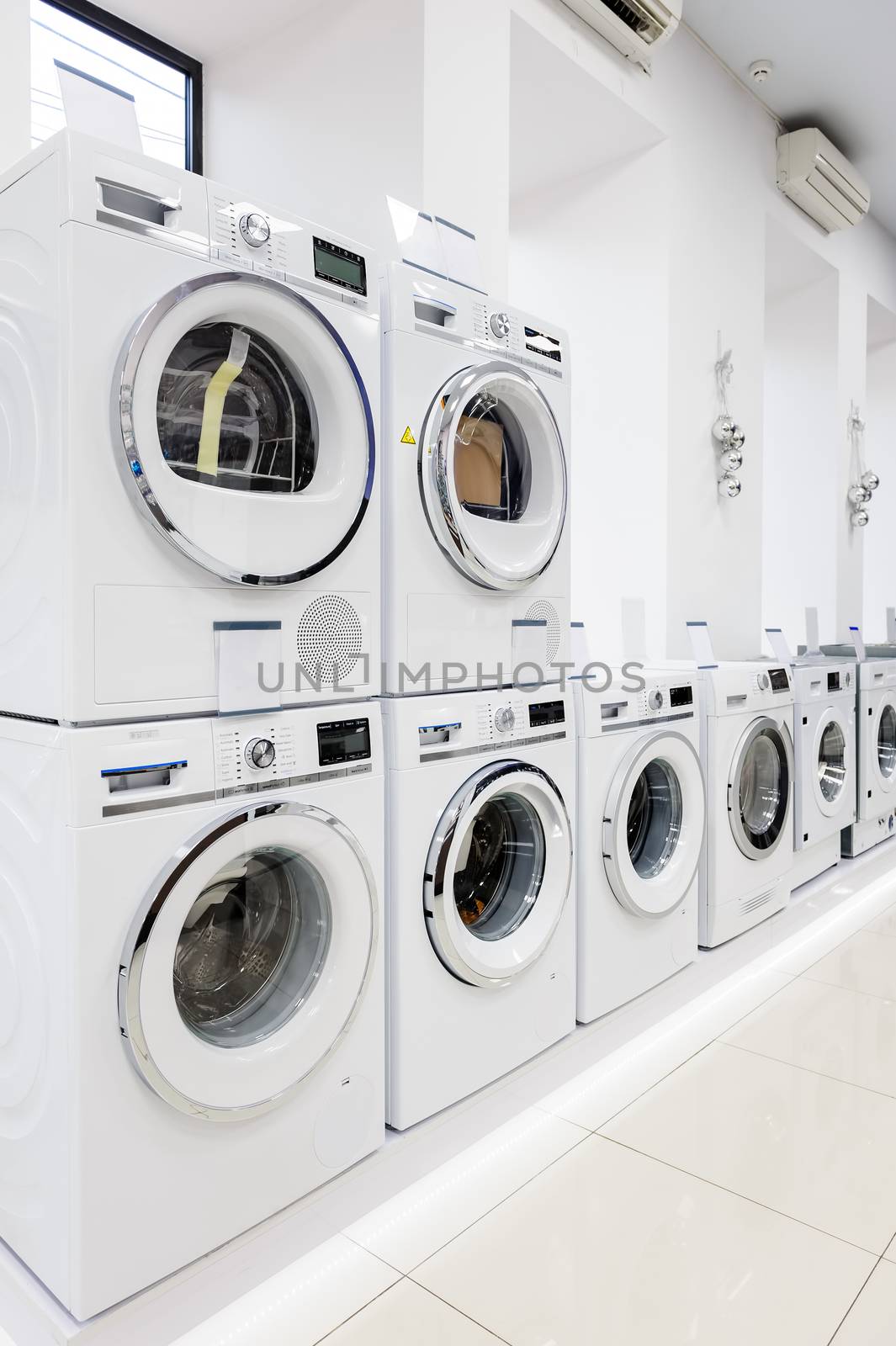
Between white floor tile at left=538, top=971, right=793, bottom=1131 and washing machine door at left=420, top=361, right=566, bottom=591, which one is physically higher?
washing machine door at left=420, top=361, right=566, bottom=591

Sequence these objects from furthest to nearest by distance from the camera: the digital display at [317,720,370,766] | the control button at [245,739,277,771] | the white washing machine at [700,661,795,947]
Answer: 1. the white washing machine at [700,661,795,947]
2. the digital display at [317,720,370,766]
3. the control button at [245,739,277,771]

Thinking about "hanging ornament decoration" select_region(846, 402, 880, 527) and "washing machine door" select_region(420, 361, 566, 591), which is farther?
"hanging ornament decoration" select_region(846, 402, 880, 527)

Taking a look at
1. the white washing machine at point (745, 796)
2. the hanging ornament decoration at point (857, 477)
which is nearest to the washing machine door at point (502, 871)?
the white washing machine at point (745, 796)

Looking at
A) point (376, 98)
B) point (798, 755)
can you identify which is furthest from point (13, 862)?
point (798, 755)

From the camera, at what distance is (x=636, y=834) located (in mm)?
2686

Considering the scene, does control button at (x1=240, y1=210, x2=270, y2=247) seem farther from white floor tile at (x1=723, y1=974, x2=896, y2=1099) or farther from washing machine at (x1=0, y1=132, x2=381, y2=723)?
white floor tile at (x1=723, y1=974, x2=896, y2=1099)

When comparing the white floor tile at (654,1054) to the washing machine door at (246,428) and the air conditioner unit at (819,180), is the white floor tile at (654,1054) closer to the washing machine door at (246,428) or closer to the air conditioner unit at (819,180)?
the washing machine door at (246,428)

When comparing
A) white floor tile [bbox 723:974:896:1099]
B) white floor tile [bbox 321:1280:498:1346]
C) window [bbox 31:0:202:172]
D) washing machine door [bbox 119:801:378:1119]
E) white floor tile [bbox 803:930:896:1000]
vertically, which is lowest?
white floor tile [bbox 321:1280:498:1346]

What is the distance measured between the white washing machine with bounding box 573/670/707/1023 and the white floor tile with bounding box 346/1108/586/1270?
0.44m

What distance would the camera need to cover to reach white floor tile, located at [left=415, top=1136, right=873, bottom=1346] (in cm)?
144

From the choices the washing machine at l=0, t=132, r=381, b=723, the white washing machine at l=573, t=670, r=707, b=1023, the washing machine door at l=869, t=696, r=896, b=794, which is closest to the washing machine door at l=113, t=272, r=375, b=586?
the washing machine at l=0, t=132, r=381, b=723

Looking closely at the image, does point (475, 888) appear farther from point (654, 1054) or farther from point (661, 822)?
point (661, 822)

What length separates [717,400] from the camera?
4055 millimetres

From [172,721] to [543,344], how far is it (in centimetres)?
143
